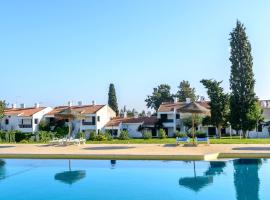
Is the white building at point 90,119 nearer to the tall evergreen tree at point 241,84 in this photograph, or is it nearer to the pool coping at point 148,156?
the tall evergreen tree at point 241,84

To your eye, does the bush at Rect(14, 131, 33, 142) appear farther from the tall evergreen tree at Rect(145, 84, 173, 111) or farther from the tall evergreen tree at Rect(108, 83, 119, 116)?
the tall evergreen tree at Rect(145, 84, 173, 111)

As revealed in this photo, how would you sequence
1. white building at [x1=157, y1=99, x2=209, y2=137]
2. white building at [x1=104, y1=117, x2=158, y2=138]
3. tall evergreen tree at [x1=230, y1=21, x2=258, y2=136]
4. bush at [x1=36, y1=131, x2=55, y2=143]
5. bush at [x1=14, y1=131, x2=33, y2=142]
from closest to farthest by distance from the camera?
bush at [x1=36, y1=131, x2=55, y2=143], bush at [x1=14, y1=131, x2=33, y2=142], tall evergreen tree at [x1=230, y1=21, x2=258, y2=136], white building at [x1=104, y1=117, x2=158, y2=138], white building at [x1=157, y1=99, x2=209, y2=137]

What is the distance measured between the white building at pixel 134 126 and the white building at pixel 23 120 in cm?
976

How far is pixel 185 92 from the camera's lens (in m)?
77.2

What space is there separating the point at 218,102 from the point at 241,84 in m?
3.38

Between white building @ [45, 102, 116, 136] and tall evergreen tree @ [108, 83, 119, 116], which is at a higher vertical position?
tall evergreen tree @ [108, 83, 119, 116]

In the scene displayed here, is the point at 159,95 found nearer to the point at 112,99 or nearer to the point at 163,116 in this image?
the point at 112,99

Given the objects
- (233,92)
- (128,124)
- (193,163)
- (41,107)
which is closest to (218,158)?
(193,163)

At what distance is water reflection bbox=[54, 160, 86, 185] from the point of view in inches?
679

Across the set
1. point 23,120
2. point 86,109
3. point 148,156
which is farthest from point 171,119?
point 148,156

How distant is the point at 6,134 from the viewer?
37844 mm

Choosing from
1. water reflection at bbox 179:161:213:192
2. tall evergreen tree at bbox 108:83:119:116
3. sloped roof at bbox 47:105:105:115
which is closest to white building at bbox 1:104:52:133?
sloped roof at bbox 47:105:105:115

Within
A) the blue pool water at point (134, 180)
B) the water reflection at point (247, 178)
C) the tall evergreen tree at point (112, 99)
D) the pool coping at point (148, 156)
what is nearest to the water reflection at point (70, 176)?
the blue pool water at point (134, 180)

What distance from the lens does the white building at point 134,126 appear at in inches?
2126
